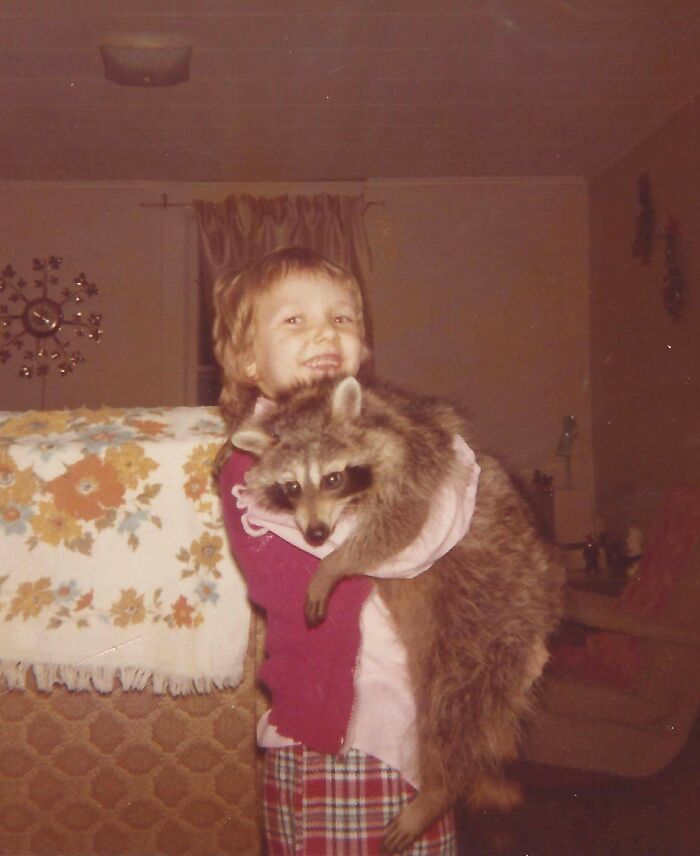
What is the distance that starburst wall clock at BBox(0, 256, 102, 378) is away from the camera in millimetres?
5555

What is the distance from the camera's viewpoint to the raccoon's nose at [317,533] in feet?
3.34

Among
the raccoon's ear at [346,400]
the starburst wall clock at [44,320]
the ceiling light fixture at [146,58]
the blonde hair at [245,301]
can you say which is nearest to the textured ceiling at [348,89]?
the ceiling light fixture at [146,58]

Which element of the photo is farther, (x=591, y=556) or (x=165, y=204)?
(x=165, y=204)

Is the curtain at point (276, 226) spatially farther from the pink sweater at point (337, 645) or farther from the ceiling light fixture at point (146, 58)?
the pink sweater at point (337, 645)

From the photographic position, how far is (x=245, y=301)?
4.07 feet

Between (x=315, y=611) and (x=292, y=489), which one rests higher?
(x=292, y=489)

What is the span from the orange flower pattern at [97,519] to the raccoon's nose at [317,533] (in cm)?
52

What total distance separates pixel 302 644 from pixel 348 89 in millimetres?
3682

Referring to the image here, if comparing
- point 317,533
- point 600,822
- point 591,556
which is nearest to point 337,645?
point 317,533

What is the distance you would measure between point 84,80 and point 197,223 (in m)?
1.68

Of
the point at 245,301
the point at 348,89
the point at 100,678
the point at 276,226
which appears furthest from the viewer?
the point at 276,226

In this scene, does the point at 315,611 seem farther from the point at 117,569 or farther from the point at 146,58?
the point at 146,58

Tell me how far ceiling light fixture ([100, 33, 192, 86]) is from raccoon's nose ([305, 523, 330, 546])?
3194mm

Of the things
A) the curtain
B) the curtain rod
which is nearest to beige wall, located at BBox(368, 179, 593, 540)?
the curtain
